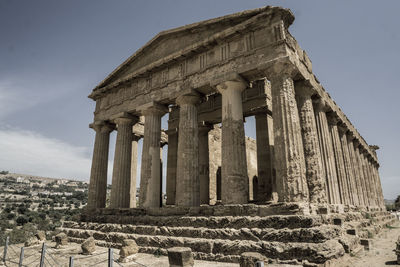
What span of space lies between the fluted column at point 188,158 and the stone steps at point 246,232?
5.32ft

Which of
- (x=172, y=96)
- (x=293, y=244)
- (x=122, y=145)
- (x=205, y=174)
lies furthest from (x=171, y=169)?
(x=293, y=244)

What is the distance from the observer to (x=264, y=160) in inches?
580

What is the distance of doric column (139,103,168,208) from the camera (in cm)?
1310

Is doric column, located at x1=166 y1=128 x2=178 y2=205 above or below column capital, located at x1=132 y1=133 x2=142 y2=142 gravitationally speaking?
below

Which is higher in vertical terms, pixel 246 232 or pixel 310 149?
pixel 310 149

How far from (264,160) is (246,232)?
7.28 meters

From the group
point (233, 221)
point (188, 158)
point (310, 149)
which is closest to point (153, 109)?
point (188, 158)

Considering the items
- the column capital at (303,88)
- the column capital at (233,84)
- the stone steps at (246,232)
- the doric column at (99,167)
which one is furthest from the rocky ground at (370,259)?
the doric column at (99,167)

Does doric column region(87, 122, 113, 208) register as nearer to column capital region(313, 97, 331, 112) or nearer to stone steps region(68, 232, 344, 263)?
stone steps region(68, 232, 344, 263)

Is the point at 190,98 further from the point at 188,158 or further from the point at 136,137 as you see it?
the point at 136,137

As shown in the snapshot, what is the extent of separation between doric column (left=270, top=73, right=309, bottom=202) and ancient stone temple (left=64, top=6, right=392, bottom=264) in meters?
0.04

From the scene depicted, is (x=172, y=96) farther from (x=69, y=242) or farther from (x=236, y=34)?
(x=69, y=242)

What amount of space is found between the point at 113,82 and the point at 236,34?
920cm

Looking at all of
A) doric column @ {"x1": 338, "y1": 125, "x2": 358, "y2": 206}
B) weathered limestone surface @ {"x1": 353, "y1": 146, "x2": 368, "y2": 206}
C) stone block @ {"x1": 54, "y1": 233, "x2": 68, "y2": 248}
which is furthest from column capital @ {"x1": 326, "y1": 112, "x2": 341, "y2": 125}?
stone block @ {"x1": 54, "y1": 233, "x2": 68, "y2": 248}
